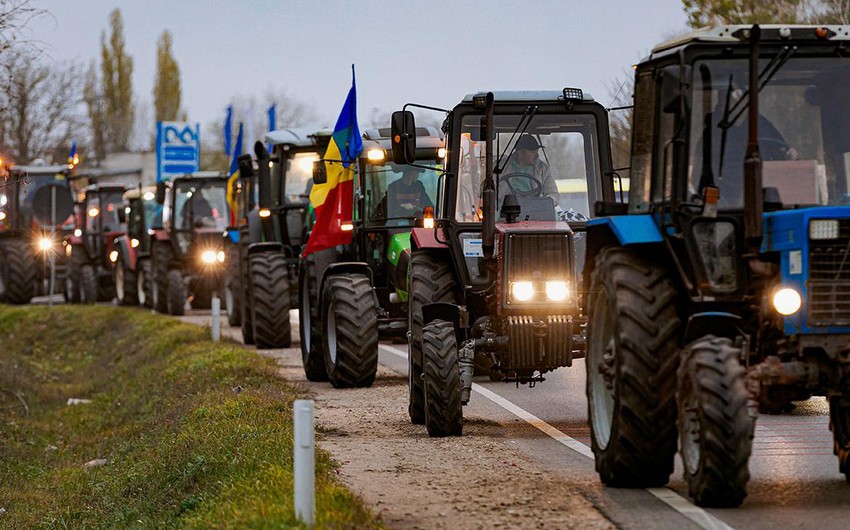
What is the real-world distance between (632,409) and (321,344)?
10.0m

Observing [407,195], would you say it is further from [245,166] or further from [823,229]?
[823,229]

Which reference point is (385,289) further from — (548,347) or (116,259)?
(116,259)

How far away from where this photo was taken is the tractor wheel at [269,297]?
921 inches

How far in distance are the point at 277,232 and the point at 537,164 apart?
37.2 feet

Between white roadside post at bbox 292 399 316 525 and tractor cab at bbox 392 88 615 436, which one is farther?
tractor cab at bbox 392 88 615 436

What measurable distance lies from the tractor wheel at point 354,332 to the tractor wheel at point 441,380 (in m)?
4.44

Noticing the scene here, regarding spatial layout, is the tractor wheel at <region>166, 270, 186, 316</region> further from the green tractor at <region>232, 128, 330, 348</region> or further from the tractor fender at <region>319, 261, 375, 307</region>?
the tractor fender at <region>319, 261, 375, 307</region>

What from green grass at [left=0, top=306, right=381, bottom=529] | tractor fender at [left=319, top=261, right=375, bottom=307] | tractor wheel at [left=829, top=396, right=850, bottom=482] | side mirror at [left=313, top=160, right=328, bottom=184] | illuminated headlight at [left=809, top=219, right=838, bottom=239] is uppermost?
side mirror at [left=313, top=160, right=328, bottom=184]

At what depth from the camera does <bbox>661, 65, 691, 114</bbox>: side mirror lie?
9.45 m

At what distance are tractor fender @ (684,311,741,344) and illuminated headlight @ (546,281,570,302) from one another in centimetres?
430

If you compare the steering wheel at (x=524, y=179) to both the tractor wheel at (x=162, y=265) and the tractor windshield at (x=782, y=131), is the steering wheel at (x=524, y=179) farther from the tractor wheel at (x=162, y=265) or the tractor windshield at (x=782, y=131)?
the tractor wheel at (x=162, y=265)

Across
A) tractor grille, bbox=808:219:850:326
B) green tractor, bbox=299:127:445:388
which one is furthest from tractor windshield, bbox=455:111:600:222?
tractor grille, bbox=808:219:850:326

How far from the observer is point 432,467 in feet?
36.3

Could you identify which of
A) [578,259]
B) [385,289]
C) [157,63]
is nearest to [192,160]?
[385,289]
